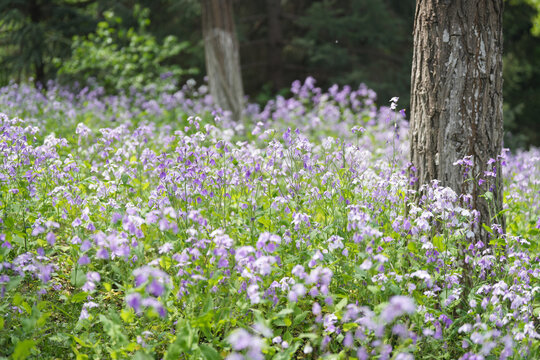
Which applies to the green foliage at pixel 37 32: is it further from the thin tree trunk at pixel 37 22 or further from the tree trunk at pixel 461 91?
the tree trunk at pixel 461 91

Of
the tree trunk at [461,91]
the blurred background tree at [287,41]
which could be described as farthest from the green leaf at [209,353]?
the blurred background tree at [287,41]

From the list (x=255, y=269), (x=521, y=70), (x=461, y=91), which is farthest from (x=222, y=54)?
(x=521, y=70)

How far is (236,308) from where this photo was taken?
9.45ft

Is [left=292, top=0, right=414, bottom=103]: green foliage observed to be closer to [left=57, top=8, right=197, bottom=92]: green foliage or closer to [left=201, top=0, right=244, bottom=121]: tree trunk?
[left=201, top=0, right=244, bottom=121]: tree trunk

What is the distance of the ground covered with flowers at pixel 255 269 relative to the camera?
2.48 m

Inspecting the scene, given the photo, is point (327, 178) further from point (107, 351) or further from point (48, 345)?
point (48, 345)

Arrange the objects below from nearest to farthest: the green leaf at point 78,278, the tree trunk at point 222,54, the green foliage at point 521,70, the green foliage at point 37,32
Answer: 1. the green leaf at point 78,278
2. the tree trunk at point 222,54
3. the green foliage at point 37,32
4. the green foliage at point 521,70

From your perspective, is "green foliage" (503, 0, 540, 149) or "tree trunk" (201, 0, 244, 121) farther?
"green foliage" (503, 0, 540, 149)

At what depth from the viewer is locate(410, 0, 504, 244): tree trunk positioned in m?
3.39

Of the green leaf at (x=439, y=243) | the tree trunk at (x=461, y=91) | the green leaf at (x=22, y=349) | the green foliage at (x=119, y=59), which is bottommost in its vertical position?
the green leaf at (x=22, y=349)

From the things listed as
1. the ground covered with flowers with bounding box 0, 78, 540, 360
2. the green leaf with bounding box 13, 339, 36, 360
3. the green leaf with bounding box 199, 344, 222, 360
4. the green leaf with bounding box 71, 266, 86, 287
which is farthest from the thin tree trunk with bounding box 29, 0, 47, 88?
the green leaf with bounding box 199, 344, 222, 360

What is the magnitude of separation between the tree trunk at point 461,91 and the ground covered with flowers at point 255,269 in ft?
0.51

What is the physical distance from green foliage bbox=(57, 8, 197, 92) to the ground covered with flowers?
6.22 meters

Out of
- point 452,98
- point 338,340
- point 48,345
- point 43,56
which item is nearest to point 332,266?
point 338,340
